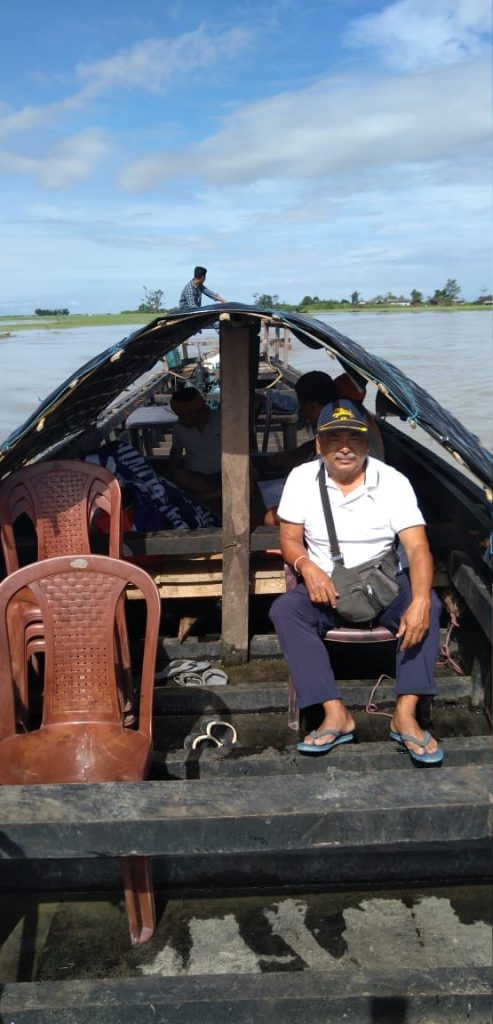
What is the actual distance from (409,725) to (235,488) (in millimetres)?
1435

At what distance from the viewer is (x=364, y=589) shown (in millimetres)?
3080

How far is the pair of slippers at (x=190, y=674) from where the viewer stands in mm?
3730

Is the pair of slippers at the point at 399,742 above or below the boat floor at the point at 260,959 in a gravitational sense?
above

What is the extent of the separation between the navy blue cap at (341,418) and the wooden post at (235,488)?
496 mm

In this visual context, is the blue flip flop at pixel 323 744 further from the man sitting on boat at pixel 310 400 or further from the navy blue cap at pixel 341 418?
the man sitting on boat at pixel 310 400

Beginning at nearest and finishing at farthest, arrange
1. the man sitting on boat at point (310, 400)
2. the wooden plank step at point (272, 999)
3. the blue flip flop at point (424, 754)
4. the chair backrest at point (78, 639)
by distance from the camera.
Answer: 1. the wooden plank step at point (272, 999)
2. the chair backrest at point (78, 639)
3. the blue flip flop at point (424, 754)
4. the man sitting on boat at point (310, 400)

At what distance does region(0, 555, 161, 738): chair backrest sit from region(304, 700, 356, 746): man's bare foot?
0.66 m

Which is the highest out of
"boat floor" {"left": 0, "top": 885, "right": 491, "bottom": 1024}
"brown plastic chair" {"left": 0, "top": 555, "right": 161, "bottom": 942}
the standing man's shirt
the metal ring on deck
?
the standing man's shirt

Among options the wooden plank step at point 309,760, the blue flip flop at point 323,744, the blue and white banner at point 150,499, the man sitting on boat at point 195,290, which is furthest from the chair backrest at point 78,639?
the man sitting on boat at point 195,290

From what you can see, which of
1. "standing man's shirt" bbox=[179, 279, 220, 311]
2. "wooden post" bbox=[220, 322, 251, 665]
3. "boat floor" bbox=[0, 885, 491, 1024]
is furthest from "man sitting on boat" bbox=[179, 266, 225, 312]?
"boat floor" bbox=[0, 885, 491, 1024]

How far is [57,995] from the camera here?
203 centimetres

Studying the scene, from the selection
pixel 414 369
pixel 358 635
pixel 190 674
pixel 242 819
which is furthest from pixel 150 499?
pixel 414 369

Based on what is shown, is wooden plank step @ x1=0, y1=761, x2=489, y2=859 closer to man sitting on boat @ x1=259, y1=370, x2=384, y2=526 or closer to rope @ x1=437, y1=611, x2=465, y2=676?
rope @ x1=437, y1=611, x2=465, y2=676

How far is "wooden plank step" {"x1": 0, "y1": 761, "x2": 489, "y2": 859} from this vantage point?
1764 millimetres
